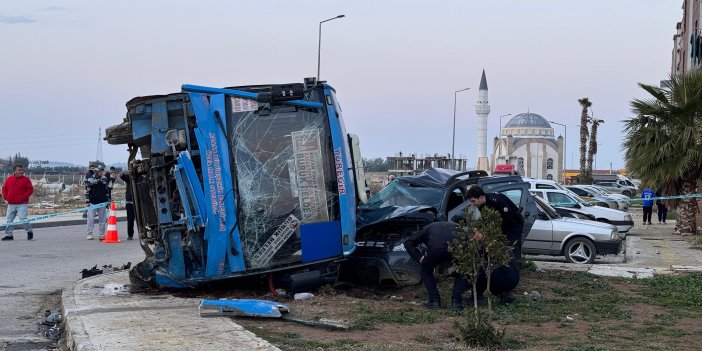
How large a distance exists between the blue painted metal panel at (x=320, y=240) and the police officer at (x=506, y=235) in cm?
159

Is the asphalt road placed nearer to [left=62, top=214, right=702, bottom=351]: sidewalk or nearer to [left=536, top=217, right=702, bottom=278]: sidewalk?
[left=62, top=214, right=702, bottom=351]: sidewalk

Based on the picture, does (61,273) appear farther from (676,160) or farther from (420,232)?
(676,160)

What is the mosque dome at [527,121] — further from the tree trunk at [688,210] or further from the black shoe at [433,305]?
the black shoe at [433,305]

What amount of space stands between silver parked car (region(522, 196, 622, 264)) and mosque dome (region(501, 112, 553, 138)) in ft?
440

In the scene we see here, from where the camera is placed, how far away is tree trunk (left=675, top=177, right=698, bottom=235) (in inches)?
1056

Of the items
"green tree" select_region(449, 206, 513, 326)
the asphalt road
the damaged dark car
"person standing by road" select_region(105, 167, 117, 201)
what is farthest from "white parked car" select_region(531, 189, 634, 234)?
"green tree" select_region(449, 206, 513, 326)

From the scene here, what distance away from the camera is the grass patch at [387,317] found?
8.89 metres

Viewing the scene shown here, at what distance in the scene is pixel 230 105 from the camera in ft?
33.5

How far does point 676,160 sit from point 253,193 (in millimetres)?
18844

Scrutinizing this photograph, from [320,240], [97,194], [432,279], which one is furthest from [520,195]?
[97,194]

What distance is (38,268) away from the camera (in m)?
15.2

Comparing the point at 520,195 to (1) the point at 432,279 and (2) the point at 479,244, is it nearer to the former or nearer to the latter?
(1) the point at 432,279

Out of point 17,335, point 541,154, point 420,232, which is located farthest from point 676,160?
point 541,154

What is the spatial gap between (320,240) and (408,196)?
2870 mm
